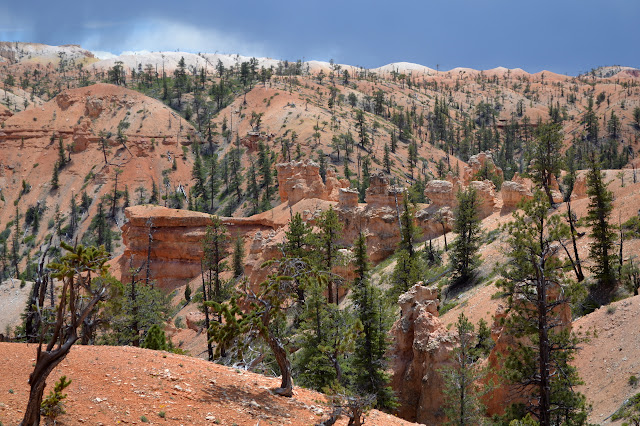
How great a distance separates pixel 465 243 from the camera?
1496 inches

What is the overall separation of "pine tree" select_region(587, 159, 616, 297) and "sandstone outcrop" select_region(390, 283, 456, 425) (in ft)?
34.1

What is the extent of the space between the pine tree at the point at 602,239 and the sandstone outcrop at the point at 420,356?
34.1 ft

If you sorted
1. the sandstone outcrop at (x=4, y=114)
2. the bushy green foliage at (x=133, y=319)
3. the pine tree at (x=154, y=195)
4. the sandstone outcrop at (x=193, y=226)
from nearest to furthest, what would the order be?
the bushy green foliage at (x=133, y=319) < the sandstone outcrop at (x=193, y=226) < the pine tree at (x=154, y=195) < the sandstone outcrop at (x=4, y=114)

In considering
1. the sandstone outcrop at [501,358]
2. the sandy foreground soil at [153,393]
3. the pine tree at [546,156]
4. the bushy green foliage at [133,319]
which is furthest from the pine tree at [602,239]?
the bushy green foliage at [133,319]

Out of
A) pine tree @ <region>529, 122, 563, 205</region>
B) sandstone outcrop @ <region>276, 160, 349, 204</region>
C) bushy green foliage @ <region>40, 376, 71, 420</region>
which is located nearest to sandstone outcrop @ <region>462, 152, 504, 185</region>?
pine tree @ <region>529, 122, 563, 205</region>

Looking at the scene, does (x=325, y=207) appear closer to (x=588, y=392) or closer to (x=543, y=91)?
(x=588, y=392)

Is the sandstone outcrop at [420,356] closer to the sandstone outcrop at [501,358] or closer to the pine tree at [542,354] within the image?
the sandstone outcrop at [501,358]

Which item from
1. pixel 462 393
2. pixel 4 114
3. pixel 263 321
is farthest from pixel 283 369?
pixel 4 114

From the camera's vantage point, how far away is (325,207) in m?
56.8

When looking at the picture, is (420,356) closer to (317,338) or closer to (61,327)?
(317,338)

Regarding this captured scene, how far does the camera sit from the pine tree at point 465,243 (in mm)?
37562

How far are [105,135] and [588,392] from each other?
10704 cm

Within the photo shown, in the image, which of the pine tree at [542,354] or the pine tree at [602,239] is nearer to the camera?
the pine tree at [542,354]

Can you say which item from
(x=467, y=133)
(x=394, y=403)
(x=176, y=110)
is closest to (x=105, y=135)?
(x=176, y=110)
